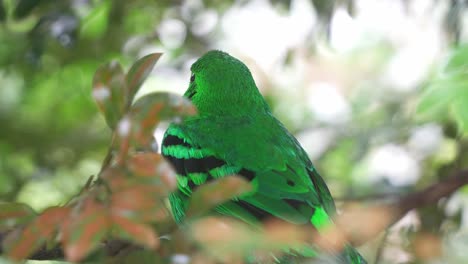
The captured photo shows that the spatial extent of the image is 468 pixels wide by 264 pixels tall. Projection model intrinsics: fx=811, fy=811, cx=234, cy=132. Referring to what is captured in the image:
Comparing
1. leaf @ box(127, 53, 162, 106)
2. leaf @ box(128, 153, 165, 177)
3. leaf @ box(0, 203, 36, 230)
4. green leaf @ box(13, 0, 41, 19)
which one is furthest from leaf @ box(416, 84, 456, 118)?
green leaf @ box(13, 0, 41, 19)

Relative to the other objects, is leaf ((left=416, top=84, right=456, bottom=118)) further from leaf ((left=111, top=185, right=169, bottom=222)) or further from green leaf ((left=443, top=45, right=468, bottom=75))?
leaf ((left=111, top=185, right=169, bottom=222))

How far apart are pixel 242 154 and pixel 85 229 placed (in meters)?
0.83

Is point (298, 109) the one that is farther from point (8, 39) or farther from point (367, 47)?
point (8, 39)

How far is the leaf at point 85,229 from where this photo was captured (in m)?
1.08

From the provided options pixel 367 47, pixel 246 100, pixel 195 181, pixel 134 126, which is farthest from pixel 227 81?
pixel 367 47

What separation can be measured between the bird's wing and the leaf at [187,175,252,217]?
16.6 inches

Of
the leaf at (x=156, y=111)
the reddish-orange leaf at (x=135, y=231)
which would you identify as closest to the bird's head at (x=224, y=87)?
the leaf at (x=156, y=111)

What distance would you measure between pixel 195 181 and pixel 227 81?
444 mm

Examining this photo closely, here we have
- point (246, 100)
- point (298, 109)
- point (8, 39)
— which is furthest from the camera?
point (298, 109)

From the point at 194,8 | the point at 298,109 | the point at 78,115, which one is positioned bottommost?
the point at 298,109

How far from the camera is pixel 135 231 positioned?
112 cm

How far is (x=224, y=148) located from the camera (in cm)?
196

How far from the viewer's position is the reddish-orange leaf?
1116 millimetres

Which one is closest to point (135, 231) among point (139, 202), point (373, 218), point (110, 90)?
point (139, 202)
